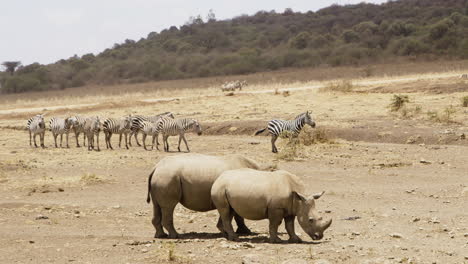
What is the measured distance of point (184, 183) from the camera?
→ 9984 mm

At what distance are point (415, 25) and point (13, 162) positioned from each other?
2273 inches

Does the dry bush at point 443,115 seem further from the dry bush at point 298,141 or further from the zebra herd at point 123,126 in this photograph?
the zebra herd at point 123,126

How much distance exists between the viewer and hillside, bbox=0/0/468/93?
60.9 m

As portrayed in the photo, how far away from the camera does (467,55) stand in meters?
51.2

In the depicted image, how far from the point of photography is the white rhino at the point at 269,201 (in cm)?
940

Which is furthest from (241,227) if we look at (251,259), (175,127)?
(175,127)

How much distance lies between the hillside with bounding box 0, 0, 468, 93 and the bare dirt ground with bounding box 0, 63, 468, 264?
2998 cm

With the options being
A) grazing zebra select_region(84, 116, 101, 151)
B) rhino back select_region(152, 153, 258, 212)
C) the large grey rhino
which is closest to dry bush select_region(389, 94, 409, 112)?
grazing zebra select_region(84, 116, 101, 151)

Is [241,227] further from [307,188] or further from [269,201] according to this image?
[307,188]

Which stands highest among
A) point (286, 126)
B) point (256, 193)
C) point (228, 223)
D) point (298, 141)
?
point (256, 193)

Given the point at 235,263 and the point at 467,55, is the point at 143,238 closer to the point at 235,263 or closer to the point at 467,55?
the point at 235,263

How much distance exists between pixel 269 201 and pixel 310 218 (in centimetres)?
56

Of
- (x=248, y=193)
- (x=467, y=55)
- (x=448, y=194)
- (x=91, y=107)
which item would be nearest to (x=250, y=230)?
(x=248, y=193)

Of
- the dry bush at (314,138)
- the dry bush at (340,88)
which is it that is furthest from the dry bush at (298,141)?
the dry bush at (340,88)
